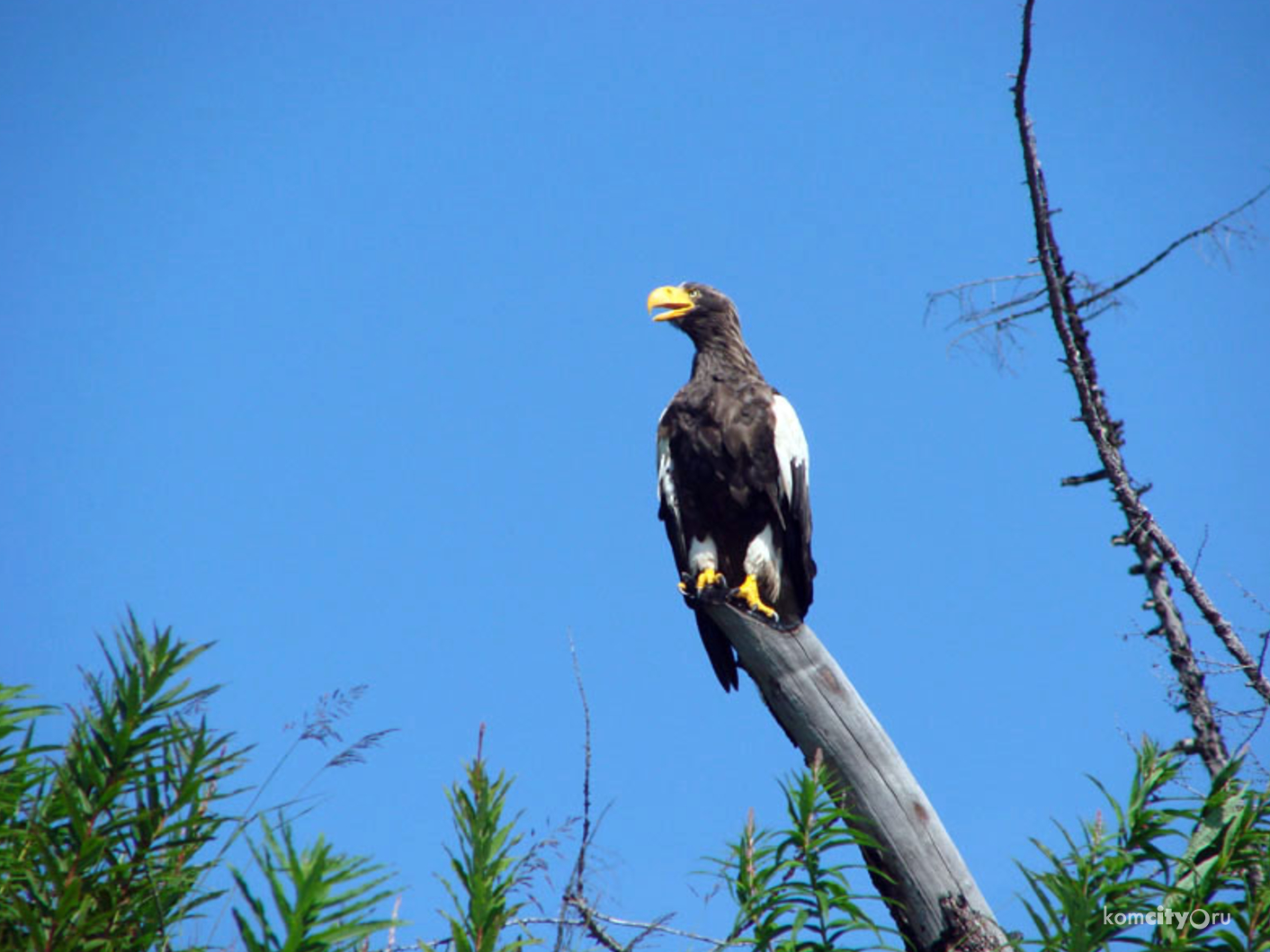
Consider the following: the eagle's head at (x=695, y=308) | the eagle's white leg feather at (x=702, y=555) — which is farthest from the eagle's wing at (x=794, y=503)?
the eagle's head at (x=695, y=308)

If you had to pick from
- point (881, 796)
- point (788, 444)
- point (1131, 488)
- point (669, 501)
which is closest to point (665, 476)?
point (669, 501)

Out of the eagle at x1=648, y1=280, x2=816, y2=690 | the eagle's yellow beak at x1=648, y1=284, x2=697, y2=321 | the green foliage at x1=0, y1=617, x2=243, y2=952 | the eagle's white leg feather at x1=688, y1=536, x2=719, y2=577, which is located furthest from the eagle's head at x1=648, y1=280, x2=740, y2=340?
the green foliage at x1=0, y1=617, x2=243, y2=952

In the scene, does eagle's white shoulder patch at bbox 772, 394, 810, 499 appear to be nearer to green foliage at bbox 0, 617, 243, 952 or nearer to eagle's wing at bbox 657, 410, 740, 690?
eagle's wing at bbox 657, 410, 740, 690

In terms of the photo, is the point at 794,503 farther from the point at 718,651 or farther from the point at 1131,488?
the point at 1131,488

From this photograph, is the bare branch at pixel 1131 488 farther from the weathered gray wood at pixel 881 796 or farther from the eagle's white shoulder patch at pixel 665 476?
the weathered gray wood at pixel 881 796

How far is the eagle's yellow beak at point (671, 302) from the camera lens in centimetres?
601

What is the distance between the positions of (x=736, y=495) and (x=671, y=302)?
4.81 ft

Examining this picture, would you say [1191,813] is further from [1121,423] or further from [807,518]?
[1121,423]

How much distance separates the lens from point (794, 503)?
5.07 meters

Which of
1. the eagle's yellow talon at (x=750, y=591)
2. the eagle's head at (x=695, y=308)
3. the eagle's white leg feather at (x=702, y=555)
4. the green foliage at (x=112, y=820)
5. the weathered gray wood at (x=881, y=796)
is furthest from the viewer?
the eagle's head at (x=695, y=308)

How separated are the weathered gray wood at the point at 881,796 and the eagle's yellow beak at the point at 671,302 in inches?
130

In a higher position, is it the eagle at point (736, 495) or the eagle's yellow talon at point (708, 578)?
the eagle at point (736, 495)

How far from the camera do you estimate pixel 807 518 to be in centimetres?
512

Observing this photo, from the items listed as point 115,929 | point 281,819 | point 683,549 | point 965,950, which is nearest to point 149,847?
point 115,929
